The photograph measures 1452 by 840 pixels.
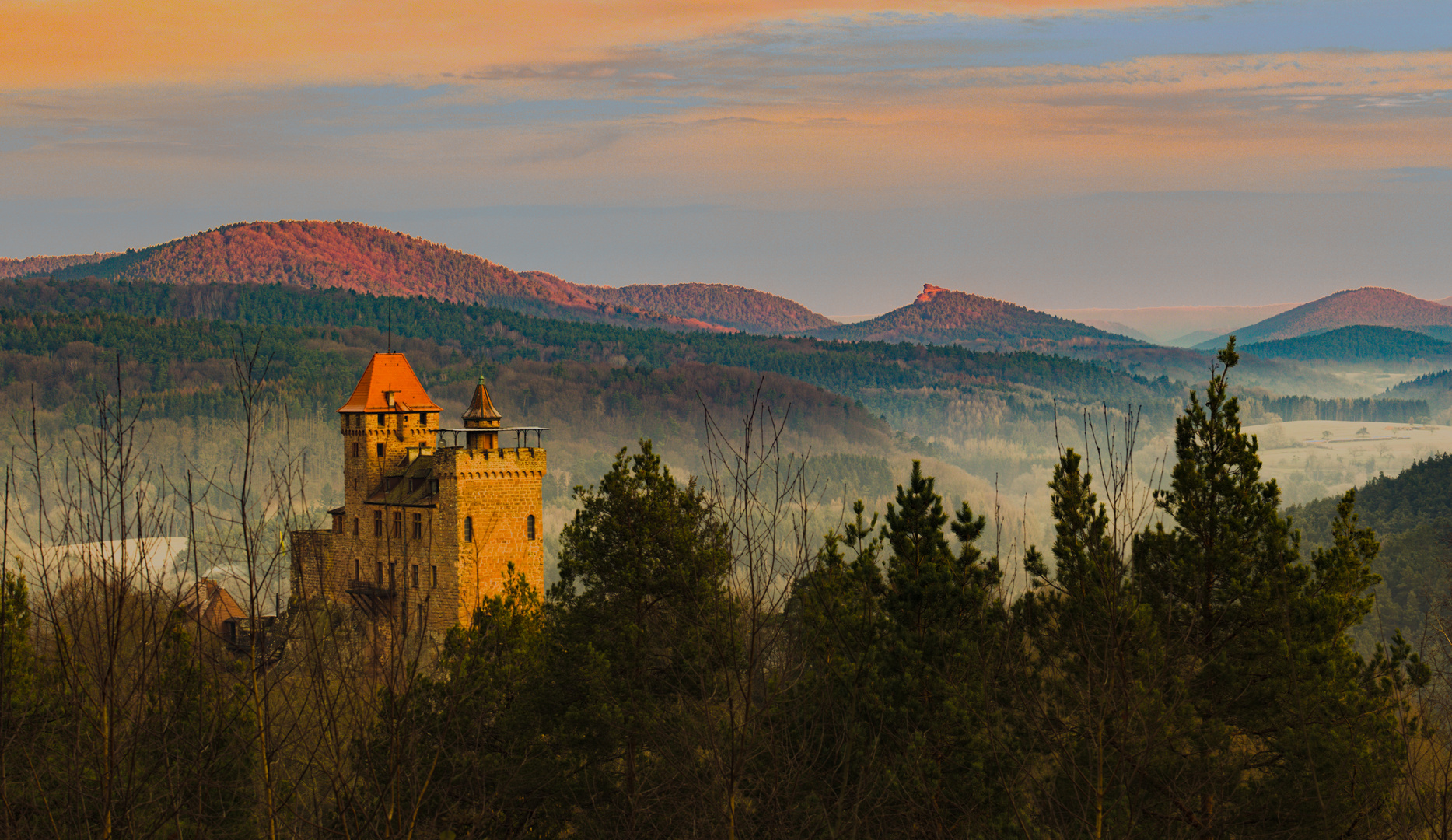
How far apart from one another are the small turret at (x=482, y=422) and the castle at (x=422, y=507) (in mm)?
60

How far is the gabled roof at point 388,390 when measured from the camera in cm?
7988

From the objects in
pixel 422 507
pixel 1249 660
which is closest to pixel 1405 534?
pixel 422 507

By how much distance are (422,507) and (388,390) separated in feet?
34.1

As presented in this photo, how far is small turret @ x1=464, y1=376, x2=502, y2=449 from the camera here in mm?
74188

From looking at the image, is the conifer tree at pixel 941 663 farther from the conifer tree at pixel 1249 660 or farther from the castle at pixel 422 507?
the castle at pixel 422 507

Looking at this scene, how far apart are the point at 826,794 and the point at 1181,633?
7.67 meters

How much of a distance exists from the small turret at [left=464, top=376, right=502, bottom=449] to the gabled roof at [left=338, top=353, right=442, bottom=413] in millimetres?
4979

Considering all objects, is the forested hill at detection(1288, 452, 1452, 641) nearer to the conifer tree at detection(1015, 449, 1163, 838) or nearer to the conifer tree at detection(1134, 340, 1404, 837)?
the conifer tree at detection(1134, 340, 1404, 837)

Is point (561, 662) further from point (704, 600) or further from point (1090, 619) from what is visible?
point (1090, 619)

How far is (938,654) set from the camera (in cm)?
2755

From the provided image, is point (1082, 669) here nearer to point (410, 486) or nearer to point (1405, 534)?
point (410, 486)

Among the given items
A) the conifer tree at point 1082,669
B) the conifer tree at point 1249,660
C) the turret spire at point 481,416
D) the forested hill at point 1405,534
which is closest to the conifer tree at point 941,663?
the conifer tree at point 1082,669

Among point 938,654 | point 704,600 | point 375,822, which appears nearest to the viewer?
point 375,822

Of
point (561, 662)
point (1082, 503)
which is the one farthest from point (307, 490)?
point (1082, 503)
